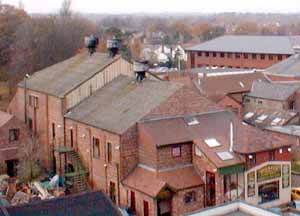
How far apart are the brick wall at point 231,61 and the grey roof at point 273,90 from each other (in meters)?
22.2

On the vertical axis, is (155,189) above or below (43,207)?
below

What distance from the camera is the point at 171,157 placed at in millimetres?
26906

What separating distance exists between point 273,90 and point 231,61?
97.9ft

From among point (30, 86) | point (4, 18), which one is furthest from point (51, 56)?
point (30, 86)

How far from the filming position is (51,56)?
58.0 meters

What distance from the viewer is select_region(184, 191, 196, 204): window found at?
86.0 ft

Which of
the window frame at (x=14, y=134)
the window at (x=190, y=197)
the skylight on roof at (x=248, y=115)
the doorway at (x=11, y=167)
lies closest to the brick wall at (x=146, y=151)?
the window at (x=190, y=197)

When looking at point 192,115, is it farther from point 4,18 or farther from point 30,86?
point 4,18

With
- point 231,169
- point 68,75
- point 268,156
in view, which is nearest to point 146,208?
point 231,169

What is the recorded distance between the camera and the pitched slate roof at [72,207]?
17.5 m

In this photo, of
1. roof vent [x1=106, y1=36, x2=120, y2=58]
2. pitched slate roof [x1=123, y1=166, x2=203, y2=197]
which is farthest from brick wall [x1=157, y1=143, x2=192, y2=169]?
roof vent [x1=106, y1=36, x2=120, y2=58]

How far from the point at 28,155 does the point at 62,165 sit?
1.89m

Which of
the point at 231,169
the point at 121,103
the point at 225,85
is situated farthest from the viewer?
the point at 225,85

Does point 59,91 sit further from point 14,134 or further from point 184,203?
point 184,203
